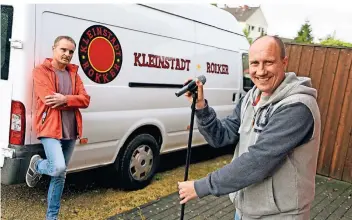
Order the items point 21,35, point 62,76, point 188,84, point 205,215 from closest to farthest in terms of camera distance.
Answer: point 188,84, point 21,35, point 62,76, point 205,215

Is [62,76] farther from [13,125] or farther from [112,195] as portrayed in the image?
[112,195]

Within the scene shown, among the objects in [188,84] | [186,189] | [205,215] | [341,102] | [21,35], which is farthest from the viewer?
[341,102]

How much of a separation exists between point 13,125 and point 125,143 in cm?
150

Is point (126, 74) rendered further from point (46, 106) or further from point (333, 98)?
point (333, 98)

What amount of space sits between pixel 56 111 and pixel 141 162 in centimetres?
173

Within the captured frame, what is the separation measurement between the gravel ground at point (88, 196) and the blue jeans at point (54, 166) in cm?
41

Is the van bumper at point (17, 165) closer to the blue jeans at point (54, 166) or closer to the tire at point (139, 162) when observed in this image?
the blue jeans at point (54, 166)

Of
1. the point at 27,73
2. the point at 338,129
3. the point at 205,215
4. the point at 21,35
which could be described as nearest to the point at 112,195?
the point at 205,215

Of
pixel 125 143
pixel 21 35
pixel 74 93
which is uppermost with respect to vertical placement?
pixel 21 35

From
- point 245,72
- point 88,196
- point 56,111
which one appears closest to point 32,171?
point 56,111

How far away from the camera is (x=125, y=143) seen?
179 inches

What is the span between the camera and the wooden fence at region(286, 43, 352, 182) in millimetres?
5762

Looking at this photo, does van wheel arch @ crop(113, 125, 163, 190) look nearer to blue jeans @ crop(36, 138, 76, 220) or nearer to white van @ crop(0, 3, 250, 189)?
white van @ crop(0, 3, 250, 189)

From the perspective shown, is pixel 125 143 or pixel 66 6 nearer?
pixel 66 6
